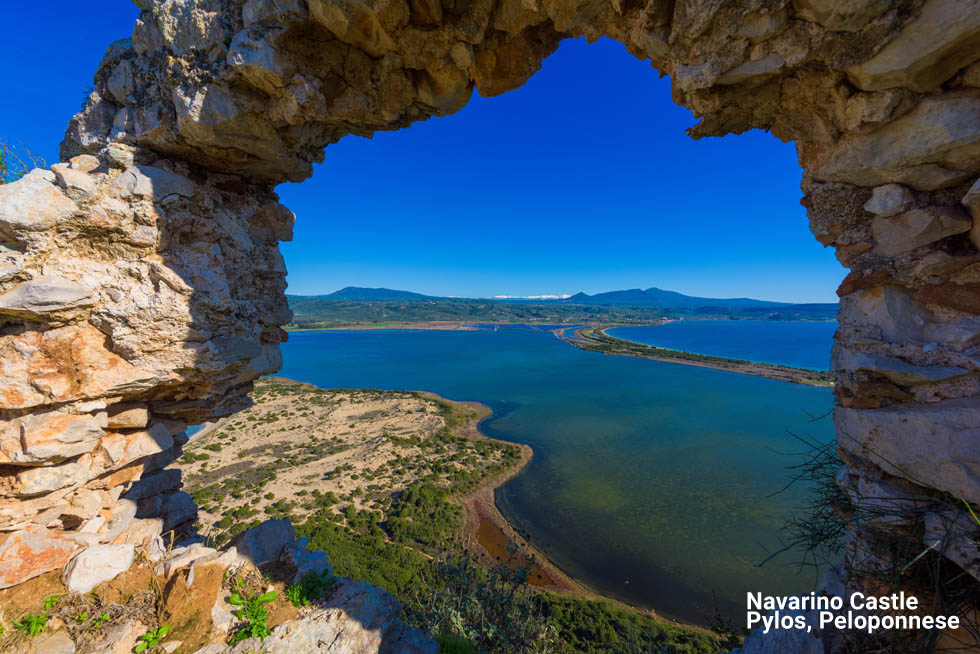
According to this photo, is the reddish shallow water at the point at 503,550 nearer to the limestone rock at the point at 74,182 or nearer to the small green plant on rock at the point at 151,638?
the small green plant on rock at the point at 151,638

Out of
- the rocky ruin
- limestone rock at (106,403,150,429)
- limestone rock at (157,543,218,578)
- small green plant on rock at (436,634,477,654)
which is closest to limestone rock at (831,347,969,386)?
the rocky ruin

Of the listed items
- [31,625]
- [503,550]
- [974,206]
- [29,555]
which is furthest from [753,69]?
[503,550]

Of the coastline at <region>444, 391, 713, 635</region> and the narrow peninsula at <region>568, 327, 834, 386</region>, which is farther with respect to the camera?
the narrow peninsula at <region>568, 327, 834, 386</region>

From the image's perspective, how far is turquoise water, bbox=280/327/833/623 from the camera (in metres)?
14.9

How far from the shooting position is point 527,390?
49.6 m

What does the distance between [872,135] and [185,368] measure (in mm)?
8895

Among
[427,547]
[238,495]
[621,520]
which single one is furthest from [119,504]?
[621,520]

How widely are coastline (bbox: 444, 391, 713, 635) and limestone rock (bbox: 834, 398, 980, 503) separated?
12.8 m

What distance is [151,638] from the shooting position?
405 cm

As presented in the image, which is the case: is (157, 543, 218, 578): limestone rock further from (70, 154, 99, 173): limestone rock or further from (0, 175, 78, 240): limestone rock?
(70, 154, 99, 173): limestone rock

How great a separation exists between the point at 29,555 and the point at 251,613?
2738mm

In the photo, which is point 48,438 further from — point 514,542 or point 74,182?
point 514,542

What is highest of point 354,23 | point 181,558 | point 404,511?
point 354,23

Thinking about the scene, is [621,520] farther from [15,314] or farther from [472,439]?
[15,314]
